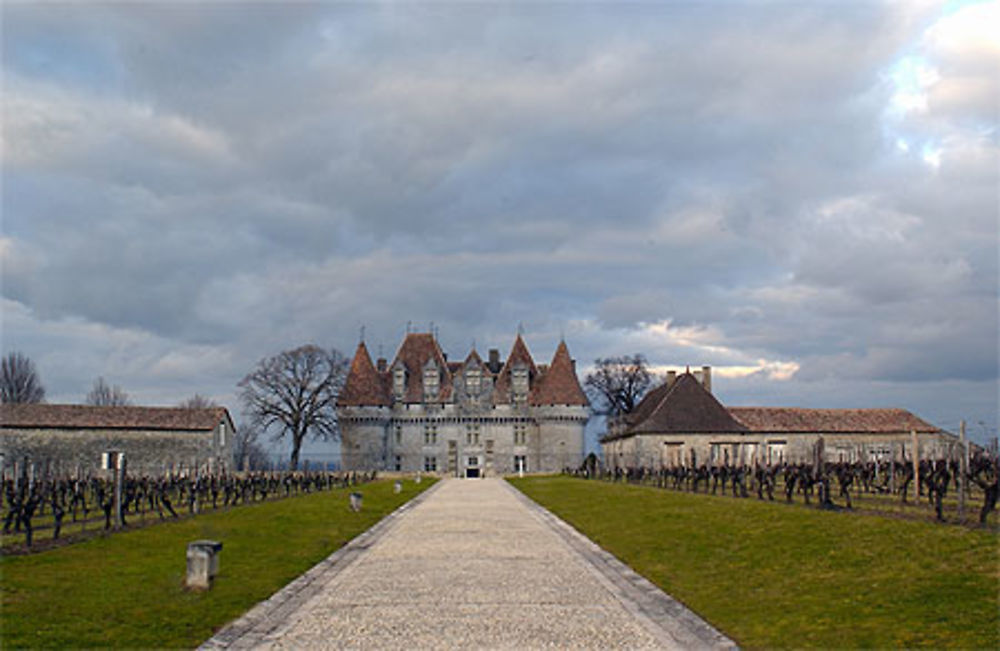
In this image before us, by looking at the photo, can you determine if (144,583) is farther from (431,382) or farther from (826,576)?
(431,382)

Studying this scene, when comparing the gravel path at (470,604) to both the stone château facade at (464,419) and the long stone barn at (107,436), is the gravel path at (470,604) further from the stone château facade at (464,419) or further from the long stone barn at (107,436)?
the stone château facade at (464,419)

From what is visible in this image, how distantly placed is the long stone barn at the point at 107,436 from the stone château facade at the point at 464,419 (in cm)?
1593

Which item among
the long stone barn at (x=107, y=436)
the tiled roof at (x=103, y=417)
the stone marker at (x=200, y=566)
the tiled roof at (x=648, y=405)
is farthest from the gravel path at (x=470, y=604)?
the tiled roof at (x=103, y=417)

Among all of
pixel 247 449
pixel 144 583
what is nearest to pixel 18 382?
pixel 247 449

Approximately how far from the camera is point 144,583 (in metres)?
12.5

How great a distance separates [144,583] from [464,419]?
64202 mm

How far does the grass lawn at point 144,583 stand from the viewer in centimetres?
948

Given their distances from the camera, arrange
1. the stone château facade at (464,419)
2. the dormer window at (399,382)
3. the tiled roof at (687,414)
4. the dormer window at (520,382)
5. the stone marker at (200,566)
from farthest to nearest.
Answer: the dormer window at (399,382) → the dormer window at (520,382) → the stone château facade at (464,419) → the tiled roof at (687,414) → the stone marker at (200,566)

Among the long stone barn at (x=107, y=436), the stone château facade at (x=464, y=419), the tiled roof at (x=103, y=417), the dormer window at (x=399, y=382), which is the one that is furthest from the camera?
the dormer window at (x=399, y=382)

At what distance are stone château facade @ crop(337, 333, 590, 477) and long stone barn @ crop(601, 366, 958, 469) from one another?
6.97 meters

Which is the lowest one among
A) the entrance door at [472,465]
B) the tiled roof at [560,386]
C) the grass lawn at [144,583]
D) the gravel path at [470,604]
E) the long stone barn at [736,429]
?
the gravel path at [470,604]

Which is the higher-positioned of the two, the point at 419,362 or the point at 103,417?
the point at 419,362

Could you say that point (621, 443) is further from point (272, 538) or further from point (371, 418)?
point (272, 538)

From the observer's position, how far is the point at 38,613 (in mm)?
10305
